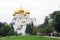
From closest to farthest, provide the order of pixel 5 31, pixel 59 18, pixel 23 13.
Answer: pixel 59 18 < pixel 5 31 < pixel 23 13

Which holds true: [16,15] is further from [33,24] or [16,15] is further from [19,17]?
[33,24]

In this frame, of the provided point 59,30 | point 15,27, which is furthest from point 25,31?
point 59,30

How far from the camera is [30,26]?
82.2m

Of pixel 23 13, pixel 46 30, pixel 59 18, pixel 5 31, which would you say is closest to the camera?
pixel 59 18

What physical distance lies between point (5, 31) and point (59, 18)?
793 inches

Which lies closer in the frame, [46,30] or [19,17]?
[46,30]

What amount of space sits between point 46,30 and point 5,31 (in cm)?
1692

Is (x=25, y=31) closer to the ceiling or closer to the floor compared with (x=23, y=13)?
closer to the floor

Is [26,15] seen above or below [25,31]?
above

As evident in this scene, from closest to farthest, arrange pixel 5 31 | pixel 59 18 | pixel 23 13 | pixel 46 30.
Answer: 1. pixel 59 18
2. pixel 5 31
3. pixel 46 30
4. pixel 23 13

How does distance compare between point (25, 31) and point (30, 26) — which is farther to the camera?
point (25, 31)

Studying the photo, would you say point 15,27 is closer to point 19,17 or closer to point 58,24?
point 19,17

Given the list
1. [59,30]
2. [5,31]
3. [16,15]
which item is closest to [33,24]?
[16,15]

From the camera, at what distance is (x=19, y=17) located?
9300 centimetres
